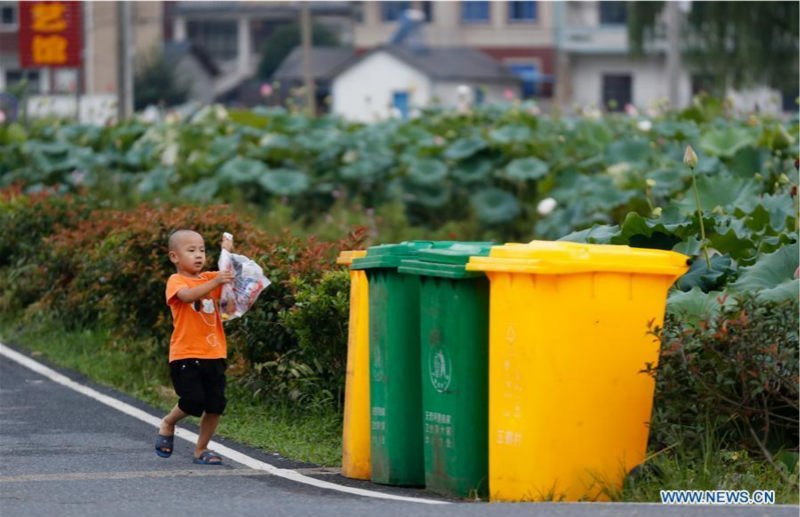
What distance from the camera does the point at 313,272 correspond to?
11.2 metres

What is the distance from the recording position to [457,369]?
811 cm

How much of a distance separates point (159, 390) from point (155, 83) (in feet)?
196

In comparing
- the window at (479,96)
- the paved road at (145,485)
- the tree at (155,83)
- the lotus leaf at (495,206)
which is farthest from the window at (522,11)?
the paved road at (145,485)

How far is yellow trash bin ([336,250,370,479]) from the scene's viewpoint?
351 inches

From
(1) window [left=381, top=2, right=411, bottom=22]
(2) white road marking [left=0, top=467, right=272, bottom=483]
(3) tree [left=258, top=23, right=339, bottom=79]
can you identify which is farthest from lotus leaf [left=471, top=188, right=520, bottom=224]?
(3) tree [left=258, top=23, right=339, bottom=79]

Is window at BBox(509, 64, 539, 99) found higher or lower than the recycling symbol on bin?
higher

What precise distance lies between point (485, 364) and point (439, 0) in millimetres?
68682

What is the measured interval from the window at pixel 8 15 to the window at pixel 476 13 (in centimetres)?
1973

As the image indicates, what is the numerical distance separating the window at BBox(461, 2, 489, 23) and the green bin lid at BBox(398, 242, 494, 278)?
218ft

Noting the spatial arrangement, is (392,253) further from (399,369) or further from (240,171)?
(240,171)

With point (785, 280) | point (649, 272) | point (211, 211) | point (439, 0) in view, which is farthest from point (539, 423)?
point (439, 0)

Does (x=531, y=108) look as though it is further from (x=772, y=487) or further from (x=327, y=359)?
(x=772, y=487)

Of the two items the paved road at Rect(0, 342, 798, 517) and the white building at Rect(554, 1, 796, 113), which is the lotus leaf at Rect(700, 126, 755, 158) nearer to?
the paved road at Rect(0, 342, 798, 517)

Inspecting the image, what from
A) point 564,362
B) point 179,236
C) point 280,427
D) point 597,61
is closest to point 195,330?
point 179,236
